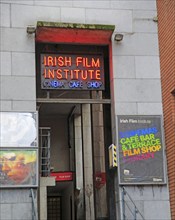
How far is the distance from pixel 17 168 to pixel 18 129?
957 millimetres

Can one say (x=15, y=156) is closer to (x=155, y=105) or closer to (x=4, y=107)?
(x=4, y=107)

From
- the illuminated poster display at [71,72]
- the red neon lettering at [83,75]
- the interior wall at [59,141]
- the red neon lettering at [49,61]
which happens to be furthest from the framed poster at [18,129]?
Result: the interior wall at [59,141]

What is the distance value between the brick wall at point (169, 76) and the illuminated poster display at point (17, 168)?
11.0 feet

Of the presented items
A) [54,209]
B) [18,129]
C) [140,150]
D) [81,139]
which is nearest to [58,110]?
[81,139]

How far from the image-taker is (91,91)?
44.5 ft

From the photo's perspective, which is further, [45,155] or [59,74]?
[45,155]

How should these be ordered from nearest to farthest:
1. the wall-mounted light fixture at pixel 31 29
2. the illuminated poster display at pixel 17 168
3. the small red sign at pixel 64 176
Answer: the illuminated poster display at pixel 17 168, the wall-mounted light fixture at pixel 31 29, the small red sign at pixel 64 176

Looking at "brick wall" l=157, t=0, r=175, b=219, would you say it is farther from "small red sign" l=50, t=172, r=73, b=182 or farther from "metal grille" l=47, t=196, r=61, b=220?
"metal grille" l=47, t=196, r=61, b=220

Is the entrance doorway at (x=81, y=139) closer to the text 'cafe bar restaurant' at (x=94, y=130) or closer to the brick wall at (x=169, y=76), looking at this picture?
the text 'cafe bar restaurant' at (x=94, y=130)

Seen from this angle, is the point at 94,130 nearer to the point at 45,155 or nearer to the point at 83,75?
the point at 45,155

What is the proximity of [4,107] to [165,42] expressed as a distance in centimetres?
445

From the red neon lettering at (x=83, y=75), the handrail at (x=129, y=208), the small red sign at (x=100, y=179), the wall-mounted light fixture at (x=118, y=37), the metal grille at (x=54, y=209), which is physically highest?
Result: the wall-mounted light fixture at (x=118, y=37)

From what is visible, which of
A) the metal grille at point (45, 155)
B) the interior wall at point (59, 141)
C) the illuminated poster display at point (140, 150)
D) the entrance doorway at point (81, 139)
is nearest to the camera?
the illuminated poster display at point (140, 150)

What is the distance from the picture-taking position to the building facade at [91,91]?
12086 mm
